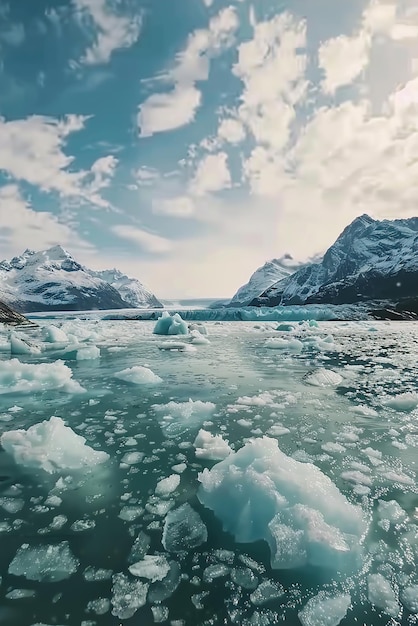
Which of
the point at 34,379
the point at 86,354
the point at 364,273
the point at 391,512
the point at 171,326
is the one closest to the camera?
the point at 391,512

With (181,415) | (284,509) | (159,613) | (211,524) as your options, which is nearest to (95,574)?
(159,613)

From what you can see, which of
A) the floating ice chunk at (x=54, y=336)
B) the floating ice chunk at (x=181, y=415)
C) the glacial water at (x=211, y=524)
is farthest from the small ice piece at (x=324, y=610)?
the floating ice chunk at (x=54, y=336)

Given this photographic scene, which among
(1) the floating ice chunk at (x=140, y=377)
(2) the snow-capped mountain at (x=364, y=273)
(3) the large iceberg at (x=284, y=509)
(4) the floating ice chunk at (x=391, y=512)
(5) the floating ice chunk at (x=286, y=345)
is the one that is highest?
(2) the snow-capped mountain at (x=364, y=273)

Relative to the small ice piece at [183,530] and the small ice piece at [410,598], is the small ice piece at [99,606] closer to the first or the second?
the small ice piece at [183,530]

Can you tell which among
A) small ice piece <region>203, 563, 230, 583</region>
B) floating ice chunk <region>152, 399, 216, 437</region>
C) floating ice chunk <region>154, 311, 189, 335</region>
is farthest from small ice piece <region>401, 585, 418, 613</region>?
floating ice chunk <region>154, 311, 189, 335</region>

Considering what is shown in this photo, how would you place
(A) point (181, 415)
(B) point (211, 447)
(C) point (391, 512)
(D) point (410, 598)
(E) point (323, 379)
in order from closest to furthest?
(D) point (410, 598)
(C) point (391, 512)
(B) point (211, 447)
(A) point (181, 415)
(E) point (323, 379)

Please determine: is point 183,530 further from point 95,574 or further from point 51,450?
point 51,450
